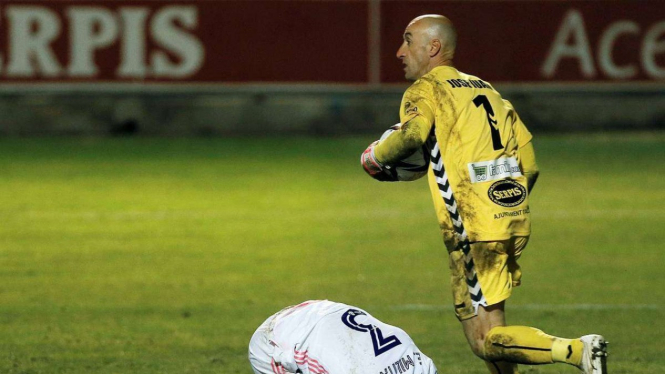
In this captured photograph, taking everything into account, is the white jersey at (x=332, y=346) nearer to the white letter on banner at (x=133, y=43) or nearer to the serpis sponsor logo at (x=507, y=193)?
the serpis sponsor logo at (x=507, y=193)

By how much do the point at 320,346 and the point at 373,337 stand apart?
0.24m

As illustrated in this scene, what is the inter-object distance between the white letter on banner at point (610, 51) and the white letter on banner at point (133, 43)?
7307 millimetres

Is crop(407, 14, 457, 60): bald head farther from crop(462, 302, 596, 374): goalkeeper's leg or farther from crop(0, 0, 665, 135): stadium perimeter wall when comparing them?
crop(0, 0, 665, 135): stadium perimeter wall

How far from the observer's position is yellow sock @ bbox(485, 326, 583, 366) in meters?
5.16

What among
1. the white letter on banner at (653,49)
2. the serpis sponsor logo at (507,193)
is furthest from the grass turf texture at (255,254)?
the white letter on banner at (653,49)

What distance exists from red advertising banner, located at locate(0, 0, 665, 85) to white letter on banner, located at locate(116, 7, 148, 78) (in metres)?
0.02

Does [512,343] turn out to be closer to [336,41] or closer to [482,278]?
[482,278]

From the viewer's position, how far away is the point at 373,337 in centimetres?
547

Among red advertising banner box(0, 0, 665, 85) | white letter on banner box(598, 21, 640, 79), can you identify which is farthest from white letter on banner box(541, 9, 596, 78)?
white letter on banner box(598, 21, 640, 79)

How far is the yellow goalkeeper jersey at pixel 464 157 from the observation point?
216 inches

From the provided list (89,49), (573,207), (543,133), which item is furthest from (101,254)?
(543,133)

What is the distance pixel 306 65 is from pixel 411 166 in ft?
Answer: 47.4

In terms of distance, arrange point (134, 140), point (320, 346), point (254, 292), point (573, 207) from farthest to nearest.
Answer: point (134, 140) < point (573, 207) < point (254, 292) < point (320, 346)

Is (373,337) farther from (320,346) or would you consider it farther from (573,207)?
(573,207)
